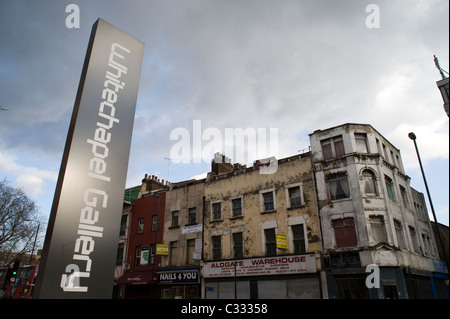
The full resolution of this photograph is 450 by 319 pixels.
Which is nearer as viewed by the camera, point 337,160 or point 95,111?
point 95,111

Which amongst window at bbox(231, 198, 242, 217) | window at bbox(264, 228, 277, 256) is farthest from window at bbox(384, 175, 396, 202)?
window at bbox(231, 198, 242, 217)

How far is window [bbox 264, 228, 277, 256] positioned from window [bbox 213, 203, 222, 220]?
16.5ft

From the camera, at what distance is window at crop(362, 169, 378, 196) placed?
2297 centimetres

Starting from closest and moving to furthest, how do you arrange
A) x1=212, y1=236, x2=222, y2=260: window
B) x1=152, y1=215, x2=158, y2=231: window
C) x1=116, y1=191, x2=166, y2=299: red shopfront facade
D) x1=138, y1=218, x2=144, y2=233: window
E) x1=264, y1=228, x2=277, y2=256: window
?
1. x1=264, y1=228, x2=277, y2=256: window
2. x1=212, y1=236, x2=222, y2=260: window
3. x1=116, y1=191, x2=166, y2=299: red shopfront facade
4. x1=152, y1=215, x2=158, y2=231: window
5. x1=138, y1=218, x2=144, y2=233: window

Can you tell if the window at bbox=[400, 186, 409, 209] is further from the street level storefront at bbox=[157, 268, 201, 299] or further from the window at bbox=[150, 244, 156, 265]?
the window at bbox=[150, 244, 156, 265]

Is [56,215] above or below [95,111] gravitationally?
below

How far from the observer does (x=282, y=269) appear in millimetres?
23312

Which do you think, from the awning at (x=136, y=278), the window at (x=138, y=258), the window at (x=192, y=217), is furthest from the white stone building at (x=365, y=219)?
the window at (x=138, y=258)

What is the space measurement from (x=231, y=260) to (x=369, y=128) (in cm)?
1561

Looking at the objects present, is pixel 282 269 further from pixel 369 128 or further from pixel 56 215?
pixel 56 215

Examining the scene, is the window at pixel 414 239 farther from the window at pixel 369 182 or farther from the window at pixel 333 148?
the window at pixel 333 148

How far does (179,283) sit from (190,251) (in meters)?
3.00

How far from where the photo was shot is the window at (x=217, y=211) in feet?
94.5
